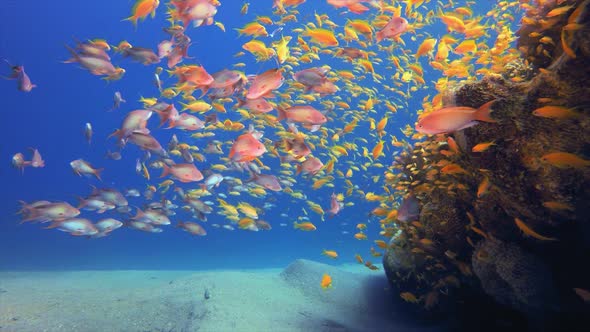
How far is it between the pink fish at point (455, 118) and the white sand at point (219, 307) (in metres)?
4.13

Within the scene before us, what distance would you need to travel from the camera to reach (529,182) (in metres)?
2.88

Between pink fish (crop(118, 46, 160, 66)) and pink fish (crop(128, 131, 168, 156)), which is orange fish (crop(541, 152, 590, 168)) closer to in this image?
pink fish (crop(128, 131, 168, 156))

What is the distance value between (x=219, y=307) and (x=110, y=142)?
71.5 metres

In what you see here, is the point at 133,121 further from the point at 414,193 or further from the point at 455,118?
the point at 455,118

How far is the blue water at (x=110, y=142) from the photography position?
30.5 metres

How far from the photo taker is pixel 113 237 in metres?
41.6

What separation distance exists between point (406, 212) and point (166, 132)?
214 ft

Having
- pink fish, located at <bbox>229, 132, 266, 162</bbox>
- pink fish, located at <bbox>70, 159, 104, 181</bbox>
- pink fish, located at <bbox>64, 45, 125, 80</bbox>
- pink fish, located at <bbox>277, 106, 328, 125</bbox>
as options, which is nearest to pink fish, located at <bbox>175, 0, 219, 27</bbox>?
pink fish, located at <bbox>64, 45, 125, 80</bbox>

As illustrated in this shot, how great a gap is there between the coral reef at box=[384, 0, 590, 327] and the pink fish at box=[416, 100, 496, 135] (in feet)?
1.33

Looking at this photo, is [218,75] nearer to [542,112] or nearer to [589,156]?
[542,112]

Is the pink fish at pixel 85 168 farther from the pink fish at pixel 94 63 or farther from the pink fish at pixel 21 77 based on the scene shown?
the pink fish at pixel 94 63

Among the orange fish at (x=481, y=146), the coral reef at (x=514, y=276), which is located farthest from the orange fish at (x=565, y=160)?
the coral reef at (x=514, y=276)

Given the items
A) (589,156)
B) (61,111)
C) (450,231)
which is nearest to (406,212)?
(450,231)

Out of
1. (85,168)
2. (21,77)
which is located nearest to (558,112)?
(85,168)
